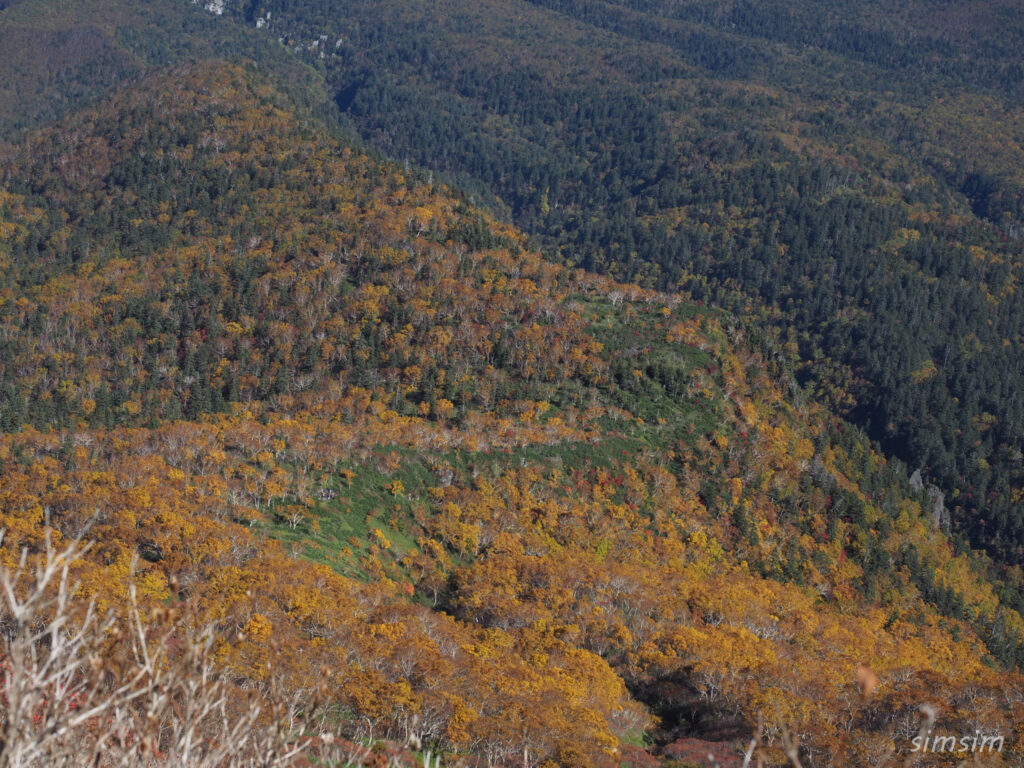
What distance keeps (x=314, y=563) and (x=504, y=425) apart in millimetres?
60514

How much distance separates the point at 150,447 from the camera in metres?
127

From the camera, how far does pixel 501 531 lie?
132875mm

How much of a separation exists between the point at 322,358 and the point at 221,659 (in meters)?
119

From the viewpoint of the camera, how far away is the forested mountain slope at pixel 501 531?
3041 inches

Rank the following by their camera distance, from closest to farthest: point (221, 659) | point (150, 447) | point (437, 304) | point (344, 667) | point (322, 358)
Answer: point (221, 659)
point (344, 667)
point (150, 447)
point (322, 358)
point (437, 304)

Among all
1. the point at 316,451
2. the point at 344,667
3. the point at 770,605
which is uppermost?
the point at 344,667

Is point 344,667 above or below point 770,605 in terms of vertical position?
above

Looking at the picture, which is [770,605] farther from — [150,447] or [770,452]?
[150,447]

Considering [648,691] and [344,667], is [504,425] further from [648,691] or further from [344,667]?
[344,667]

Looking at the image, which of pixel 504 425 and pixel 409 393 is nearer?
pixel 504 425

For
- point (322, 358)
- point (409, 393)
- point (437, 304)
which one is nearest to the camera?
point (409, 393)

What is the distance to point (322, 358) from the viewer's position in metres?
180

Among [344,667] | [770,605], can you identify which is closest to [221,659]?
[344,667]

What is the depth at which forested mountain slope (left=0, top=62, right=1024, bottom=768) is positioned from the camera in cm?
7725
